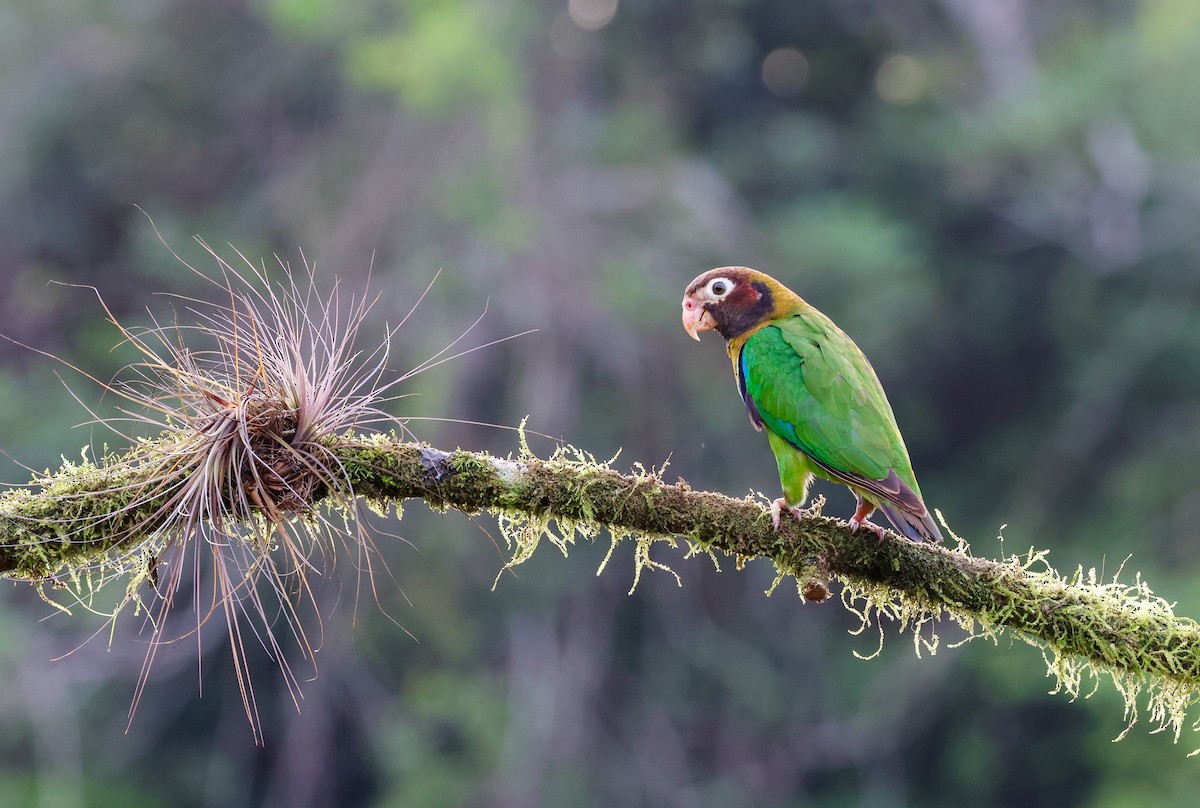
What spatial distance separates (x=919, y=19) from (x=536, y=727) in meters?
16.4

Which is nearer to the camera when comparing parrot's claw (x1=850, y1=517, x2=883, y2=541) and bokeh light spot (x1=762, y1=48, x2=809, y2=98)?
parrot's claw (x1=850, y1=517, x2=883, y2=541)

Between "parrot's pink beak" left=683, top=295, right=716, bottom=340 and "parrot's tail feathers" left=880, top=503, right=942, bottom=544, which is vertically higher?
"parrot's pink beak" left=683, top=295, right=716, bottom=340

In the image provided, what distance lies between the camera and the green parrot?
428 centimetres

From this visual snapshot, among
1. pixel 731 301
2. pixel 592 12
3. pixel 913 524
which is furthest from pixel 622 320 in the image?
pixel 913 524

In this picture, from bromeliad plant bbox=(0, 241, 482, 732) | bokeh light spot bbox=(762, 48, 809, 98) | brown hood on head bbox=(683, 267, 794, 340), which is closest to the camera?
bromeliad plant bbox=(0, 241, 482, 732)

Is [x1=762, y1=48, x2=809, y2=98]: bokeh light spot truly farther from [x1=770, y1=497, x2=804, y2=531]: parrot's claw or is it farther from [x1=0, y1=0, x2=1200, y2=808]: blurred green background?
[x1=770, y1=497, x2=804, y2=531]: parrot's claw

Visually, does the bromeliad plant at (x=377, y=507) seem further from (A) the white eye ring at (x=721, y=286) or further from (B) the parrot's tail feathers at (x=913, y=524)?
(A) the white eye ring at (x=721, y=286)

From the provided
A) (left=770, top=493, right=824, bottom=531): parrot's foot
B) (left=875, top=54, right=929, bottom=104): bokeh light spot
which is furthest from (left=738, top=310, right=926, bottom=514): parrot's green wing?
(left=875, top=54, right=929, bottom=104): bokeh light spot

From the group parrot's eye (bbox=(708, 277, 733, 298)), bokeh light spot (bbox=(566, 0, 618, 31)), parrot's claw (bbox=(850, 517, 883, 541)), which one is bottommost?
parrot's claw (bbox=(850, 517, 883, 541))

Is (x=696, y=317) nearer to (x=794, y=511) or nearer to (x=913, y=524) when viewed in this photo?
(x=913, y=524)

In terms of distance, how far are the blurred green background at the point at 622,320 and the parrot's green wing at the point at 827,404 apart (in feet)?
31.1

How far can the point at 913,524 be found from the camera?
157 inches

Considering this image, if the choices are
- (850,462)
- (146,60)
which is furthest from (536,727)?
(850,462)

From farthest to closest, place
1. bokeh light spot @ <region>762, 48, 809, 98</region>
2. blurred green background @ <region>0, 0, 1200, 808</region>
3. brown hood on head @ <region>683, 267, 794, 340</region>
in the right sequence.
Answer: bokeh light spot @ <region>762, 48, 809, 98</region>, blurred green background @ <region>0, 0, 1200, 808</region>, brown hood on head @ <region>683, 267, 794, 340</region>
